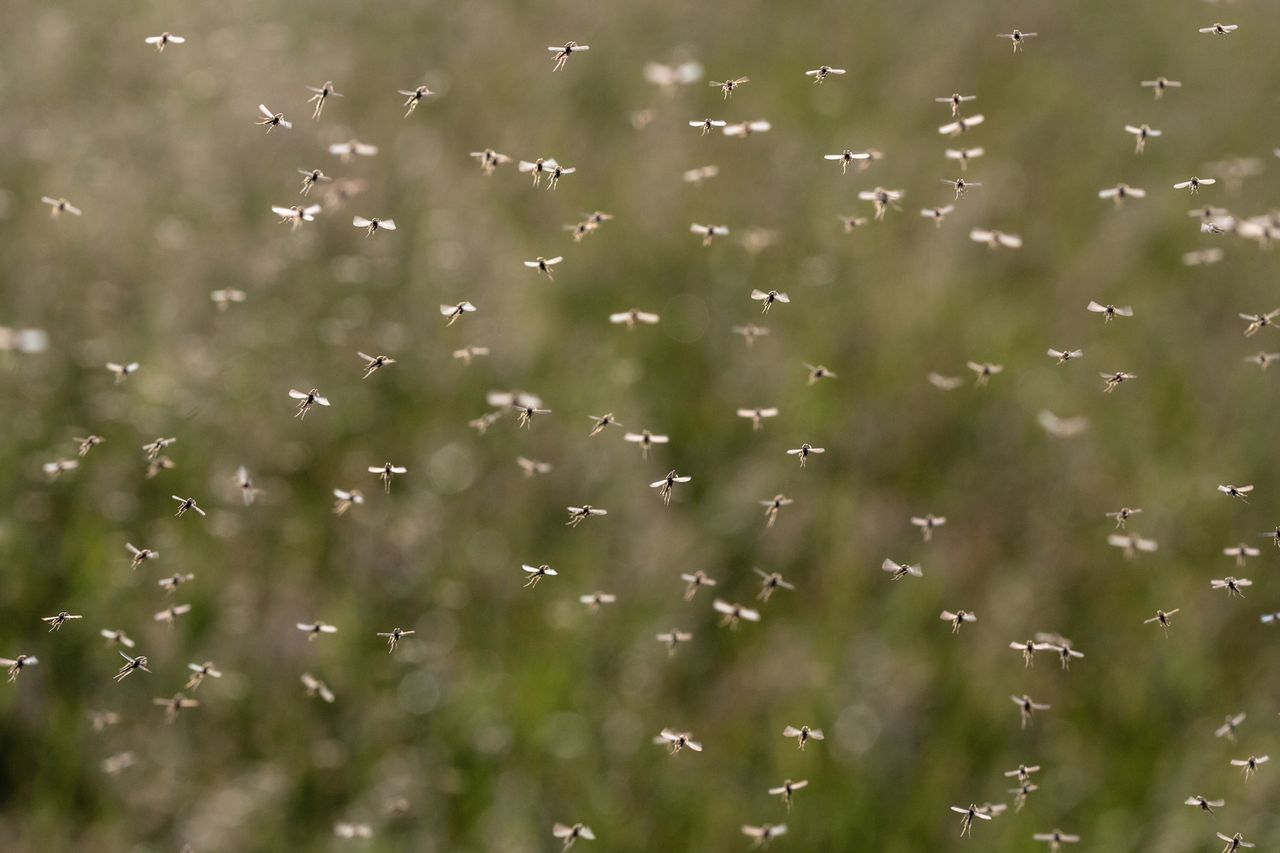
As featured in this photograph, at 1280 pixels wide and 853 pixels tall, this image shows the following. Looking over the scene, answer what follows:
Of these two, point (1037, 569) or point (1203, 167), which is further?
point (1203, 167)

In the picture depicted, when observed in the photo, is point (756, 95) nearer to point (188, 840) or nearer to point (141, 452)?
point (141, 452)

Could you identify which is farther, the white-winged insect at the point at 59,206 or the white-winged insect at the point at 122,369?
the white-winged insect at the point at 59,206

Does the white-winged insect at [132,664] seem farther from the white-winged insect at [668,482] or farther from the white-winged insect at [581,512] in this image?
the white-winged insect at [668,482]

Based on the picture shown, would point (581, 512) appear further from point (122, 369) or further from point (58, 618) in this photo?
point (58, 618)

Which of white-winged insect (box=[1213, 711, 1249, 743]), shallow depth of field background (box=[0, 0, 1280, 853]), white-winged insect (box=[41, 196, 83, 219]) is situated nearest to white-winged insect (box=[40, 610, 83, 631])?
shallow depth of field background (box=[0, 0, 1280, 853])

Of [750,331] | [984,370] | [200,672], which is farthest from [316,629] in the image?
[984,370]

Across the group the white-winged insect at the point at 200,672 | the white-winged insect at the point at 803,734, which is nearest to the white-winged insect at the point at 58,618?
the white-winged insect at the point at 200,672

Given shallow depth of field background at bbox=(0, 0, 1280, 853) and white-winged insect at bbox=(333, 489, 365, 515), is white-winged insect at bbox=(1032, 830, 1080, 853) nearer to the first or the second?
shallow depth of field background at bbox=(0, 0, 1280, 853)

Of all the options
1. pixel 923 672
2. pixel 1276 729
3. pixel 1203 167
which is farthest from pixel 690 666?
pixel 1203 167

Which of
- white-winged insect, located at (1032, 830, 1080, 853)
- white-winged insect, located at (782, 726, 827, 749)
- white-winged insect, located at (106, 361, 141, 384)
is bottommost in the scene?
white-winged insect, located at (1032, 830, 1080, 853)
